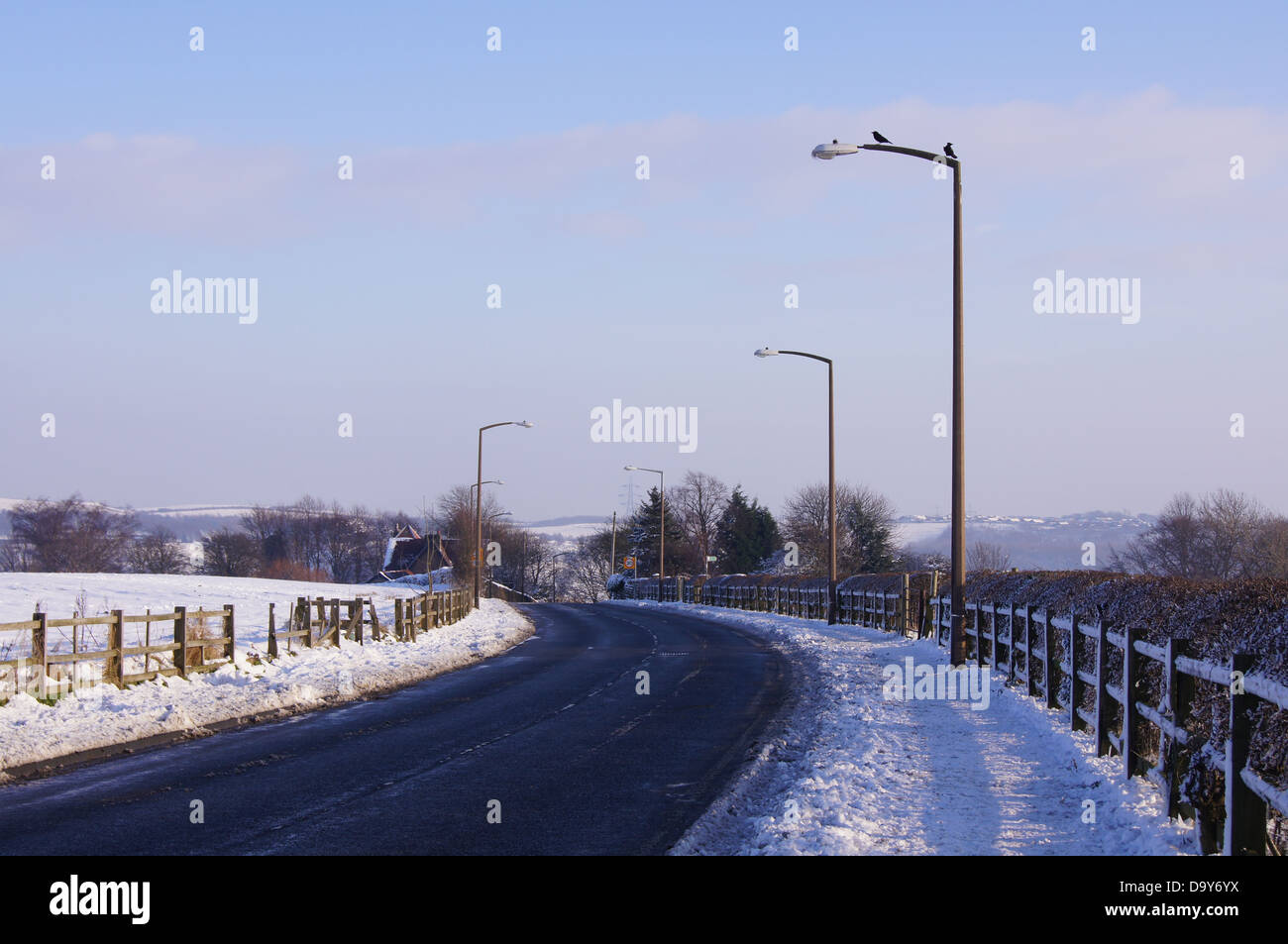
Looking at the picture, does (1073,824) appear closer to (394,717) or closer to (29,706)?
(394,717)

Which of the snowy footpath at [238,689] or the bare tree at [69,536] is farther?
the bare tree at [69,536]

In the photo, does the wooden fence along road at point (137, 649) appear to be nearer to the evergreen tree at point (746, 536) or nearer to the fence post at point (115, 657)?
the fence post at point (115, 657)

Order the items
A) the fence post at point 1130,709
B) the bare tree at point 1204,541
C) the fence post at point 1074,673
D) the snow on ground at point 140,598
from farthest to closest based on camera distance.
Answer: the bare tree at point 1204,541, the snow on ground at point 140,598, the fence post at point 1074,673, the fence post at point 1130,709

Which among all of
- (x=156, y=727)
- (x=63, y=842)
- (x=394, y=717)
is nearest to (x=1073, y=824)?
(x=63, y=842)

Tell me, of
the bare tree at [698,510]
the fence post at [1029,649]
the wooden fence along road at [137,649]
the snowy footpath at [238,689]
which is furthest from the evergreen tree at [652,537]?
the fence post at [1029,649]

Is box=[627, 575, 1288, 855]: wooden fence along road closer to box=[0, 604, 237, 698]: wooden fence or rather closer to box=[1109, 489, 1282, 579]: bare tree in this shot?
box=[0, 604, 237, 698]: wooden fence

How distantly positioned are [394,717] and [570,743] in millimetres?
3705

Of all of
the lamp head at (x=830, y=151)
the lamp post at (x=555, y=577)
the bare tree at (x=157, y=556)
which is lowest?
the lamp post at (x=555, y=577)

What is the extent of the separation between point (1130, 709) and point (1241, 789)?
2.89 meters

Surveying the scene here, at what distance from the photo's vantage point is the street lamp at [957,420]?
1986 centimetres

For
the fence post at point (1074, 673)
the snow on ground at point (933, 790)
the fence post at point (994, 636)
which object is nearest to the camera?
the snow on ground at point (933, 790)

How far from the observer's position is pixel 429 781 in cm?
1061

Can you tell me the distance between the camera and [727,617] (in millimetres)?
50000

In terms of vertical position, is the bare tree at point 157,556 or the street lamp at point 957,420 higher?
the street lamp at point 957,420
